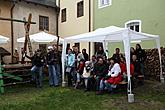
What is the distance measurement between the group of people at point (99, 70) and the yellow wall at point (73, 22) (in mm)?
7147

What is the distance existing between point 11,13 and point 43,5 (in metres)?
2.97

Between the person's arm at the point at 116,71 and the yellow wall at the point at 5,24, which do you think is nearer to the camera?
the person's arm at the point at 116,71

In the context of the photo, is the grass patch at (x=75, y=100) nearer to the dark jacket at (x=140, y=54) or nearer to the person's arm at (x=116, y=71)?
the person's arm at (x=116, y=71)

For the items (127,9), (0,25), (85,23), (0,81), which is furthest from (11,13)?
(0,81)

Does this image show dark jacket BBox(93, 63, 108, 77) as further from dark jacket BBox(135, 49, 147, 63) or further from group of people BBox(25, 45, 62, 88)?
dark jacket BBox(135, 49, 147, 63)

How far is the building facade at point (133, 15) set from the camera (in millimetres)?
14969

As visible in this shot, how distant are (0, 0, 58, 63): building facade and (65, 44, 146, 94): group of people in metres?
8.52

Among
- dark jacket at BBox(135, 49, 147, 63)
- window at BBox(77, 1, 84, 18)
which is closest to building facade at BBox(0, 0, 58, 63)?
window at BBox(77, 1, 84, 18)

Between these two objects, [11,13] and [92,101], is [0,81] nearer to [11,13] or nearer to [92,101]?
[92,101]

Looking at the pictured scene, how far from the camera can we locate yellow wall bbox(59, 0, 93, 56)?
2017 cm

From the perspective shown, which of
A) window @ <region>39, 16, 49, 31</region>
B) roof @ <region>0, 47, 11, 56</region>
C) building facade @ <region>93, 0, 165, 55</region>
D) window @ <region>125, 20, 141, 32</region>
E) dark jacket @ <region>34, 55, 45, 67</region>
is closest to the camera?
dark jacket @ <region>34, 55, 45, 67</region>

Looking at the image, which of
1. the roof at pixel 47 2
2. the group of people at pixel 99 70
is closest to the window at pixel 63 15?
the roof at pixel 47 2

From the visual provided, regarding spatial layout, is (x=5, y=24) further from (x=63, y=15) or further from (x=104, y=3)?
(x=104, y=3)

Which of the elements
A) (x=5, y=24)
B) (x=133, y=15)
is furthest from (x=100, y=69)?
(x=5, y=24)
